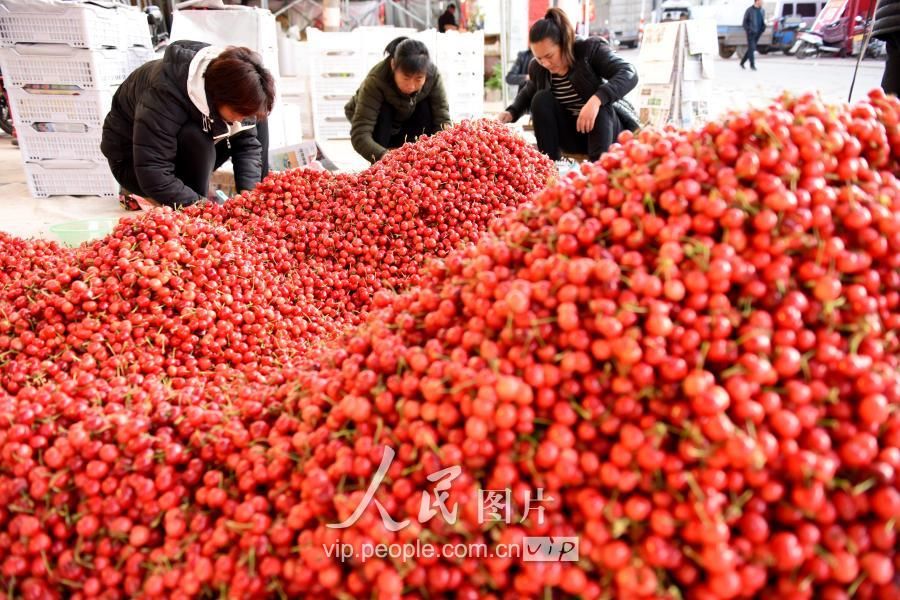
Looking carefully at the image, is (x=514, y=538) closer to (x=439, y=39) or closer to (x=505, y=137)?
(x=505, y=137)

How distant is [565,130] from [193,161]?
8.95ft

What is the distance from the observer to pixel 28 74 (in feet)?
16.8

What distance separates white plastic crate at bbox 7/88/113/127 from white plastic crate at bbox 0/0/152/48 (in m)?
0.42

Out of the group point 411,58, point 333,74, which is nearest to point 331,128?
point 333,74

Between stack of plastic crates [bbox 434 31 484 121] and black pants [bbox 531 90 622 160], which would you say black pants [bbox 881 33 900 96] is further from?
stack of plastic crates [bbox 434 31 484 121]

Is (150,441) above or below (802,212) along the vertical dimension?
below

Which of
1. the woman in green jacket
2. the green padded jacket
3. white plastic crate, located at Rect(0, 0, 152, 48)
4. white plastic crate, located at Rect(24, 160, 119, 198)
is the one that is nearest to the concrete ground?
white plastic crate, located at Rect(24, 160, 119, 198)

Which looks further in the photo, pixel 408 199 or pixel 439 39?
pixel 439 39

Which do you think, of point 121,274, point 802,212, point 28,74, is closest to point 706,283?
point 802,212

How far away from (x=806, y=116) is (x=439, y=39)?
8776 millimetres

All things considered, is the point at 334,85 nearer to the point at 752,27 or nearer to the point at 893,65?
the point at 893,65

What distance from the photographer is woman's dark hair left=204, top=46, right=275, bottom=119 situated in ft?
9.06

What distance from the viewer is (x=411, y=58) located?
391cm

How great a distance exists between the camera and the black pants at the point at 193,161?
325 centimetres
